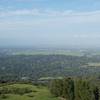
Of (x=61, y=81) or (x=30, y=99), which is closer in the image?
(x=30, y=99)

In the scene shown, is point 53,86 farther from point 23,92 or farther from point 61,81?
point 23,92

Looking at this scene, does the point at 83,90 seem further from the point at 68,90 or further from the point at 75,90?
the point at 68,90

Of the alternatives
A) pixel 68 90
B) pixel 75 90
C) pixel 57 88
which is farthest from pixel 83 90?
pixel 57 88

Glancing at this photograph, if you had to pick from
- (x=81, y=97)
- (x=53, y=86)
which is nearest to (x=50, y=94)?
(x=53, y=86)

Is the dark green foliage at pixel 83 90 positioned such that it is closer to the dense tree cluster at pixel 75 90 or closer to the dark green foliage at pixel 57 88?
the dense tree cluster at pixel 75 90

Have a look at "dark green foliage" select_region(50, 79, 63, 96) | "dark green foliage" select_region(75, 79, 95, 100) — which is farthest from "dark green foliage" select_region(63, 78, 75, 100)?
"dark green foliage" select_region(75, 79, 95, 100)

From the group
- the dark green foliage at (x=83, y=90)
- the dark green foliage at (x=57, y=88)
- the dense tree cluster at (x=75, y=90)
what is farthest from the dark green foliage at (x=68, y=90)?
the dark green foliage at (x=83, y=90)

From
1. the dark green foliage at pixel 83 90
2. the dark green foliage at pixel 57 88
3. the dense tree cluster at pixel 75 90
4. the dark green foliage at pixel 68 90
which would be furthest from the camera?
the dark green foliage at pixel 57 88
